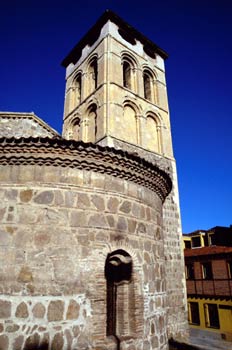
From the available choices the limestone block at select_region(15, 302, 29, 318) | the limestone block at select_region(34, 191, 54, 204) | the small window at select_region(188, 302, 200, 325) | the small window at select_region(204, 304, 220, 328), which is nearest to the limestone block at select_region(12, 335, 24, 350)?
the limestone block at select_region(15, 302, 29, 318)

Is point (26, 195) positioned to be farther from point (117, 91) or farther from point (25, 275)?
point (117, 91)

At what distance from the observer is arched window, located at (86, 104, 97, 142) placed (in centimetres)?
1416

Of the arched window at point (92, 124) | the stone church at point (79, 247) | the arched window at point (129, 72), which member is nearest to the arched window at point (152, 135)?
the arched window at point (129, 72)

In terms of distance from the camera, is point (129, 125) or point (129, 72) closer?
point (129, 125)

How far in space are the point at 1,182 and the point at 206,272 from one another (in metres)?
18.8

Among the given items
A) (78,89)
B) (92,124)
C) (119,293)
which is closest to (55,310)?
(119,293)

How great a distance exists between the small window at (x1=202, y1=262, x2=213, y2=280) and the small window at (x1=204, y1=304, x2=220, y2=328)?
1863 millimetres

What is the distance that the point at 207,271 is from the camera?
1984cm

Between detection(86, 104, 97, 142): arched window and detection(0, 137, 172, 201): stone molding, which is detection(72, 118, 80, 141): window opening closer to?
detection(86, 104, 97, 142): arched window

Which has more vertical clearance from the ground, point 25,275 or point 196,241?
point 196,241

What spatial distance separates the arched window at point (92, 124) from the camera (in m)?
14.2

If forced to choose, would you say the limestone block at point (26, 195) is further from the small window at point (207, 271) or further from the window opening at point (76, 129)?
the small window at point (207, 271)

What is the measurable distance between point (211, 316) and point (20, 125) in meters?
18.1

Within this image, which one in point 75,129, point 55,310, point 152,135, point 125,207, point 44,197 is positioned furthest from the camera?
point 75,129
